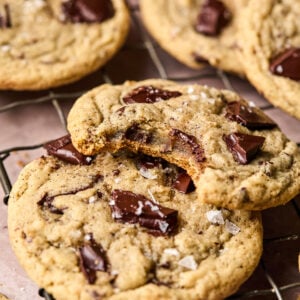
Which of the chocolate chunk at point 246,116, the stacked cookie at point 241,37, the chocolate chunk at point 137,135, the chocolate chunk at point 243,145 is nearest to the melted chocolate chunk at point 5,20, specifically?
the stacked cookie at point 241,37

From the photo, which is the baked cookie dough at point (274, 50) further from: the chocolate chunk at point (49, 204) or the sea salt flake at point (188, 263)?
the chocolate chunk at point (49, 204)

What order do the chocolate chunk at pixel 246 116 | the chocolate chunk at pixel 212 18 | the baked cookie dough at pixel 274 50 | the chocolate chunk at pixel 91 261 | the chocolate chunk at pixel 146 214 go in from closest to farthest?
the chocolate chunk at pixel 91 261 < the chocolate chunk at pixel 146 214 < the chocolate chunk at pixel 246 116 < the baked cookie dough at pixel 274 50 < the chocolate chunk at pixel 212 18

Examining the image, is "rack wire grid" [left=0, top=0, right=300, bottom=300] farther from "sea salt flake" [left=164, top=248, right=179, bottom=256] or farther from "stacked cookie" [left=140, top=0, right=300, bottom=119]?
"sea salt flake" [left=164, top=248, right=179, bottom=256]

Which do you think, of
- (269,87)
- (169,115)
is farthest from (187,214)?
(269,87)

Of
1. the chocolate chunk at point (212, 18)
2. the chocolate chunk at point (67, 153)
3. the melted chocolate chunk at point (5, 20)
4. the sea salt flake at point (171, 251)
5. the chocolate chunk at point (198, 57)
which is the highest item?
the melted chocolate chunk at point (5, 20)

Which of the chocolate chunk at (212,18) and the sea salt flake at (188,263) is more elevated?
the chocolate chunk at (212,18)

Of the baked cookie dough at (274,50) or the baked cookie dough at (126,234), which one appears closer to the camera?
the baked cookie dough at (126,234)

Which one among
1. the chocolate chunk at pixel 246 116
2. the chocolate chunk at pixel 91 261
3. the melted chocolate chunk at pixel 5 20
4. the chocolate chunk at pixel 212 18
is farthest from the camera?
the chocolate chunk at pixel 212 18

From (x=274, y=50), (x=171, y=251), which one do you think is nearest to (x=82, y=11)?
(x=274, y=50)
